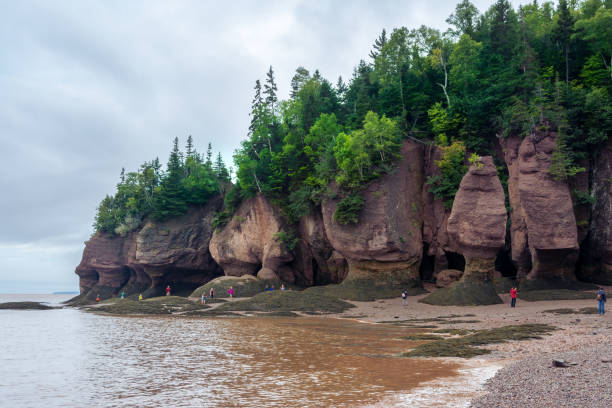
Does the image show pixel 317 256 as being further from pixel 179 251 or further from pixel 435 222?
pixel 179 251

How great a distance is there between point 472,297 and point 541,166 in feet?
41.5

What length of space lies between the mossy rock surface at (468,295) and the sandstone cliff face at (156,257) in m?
38.7

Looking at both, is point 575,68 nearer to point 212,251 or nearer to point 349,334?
point 349,334

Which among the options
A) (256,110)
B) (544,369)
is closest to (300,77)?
(256,110)

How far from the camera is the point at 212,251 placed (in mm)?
57000

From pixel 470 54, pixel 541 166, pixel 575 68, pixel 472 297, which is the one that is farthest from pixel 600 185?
pixel 470 54

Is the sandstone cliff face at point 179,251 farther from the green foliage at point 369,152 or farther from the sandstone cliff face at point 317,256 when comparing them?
the green foliage at point 369,152

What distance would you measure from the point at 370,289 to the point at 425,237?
846cm

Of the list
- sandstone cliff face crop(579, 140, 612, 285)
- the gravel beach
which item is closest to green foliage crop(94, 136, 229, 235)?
sandstone cliff face crop(579, 140, 612, 285)

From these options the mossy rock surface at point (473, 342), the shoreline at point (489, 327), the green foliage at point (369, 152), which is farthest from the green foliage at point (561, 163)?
the mossy rock surface at point (473, 342)

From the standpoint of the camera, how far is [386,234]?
40.2 metres

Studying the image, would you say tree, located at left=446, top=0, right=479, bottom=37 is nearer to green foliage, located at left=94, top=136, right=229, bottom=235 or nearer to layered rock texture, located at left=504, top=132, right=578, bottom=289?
layered rock texture, located at left=504, top=132, right=578, bottom=289

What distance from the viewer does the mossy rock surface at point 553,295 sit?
28328mm

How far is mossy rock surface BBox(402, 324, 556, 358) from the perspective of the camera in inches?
583
